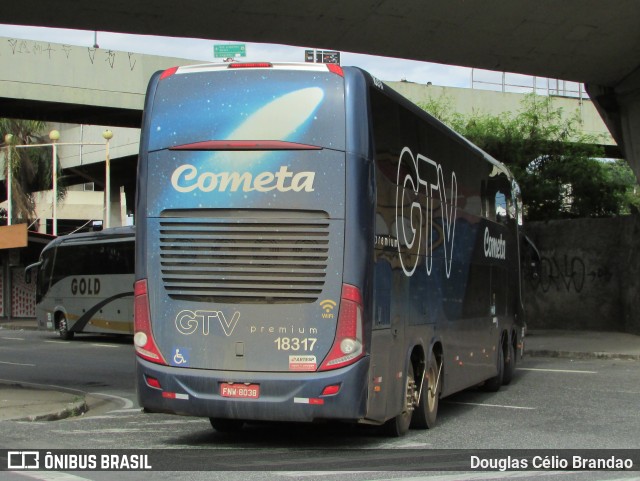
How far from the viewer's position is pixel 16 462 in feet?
28.0

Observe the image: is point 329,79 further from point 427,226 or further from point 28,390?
point 28,390

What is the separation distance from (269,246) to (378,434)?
2789 mm

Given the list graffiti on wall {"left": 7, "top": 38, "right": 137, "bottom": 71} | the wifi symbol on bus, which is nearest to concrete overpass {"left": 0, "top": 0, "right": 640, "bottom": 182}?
graffiti on wall {"left": 7, "top": 38, "right": 137, "bottom": 71}

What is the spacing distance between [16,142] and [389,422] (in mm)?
45125

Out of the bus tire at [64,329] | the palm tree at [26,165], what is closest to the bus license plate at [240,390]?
the bus tire at [64,329]

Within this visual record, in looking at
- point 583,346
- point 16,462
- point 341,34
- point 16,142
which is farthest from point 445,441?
point 16,142

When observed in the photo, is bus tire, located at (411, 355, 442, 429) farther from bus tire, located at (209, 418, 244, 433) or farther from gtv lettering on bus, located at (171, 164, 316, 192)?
gtv lettering on bus, located at (171, 164, 316, 192)

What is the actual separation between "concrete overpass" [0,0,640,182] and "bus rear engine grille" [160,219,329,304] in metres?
8.95

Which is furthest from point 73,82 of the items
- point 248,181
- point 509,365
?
point 248,181

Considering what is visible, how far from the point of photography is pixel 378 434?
408 inches

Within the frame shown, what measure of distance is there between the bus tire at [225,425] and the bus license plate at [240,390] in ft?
5.86

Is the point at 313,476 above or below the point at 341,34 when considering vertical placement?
below

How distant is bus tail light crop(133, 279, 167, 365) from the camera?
30.1 ft

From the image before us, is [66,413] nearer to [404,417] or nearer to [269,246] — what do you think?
[404,417]
